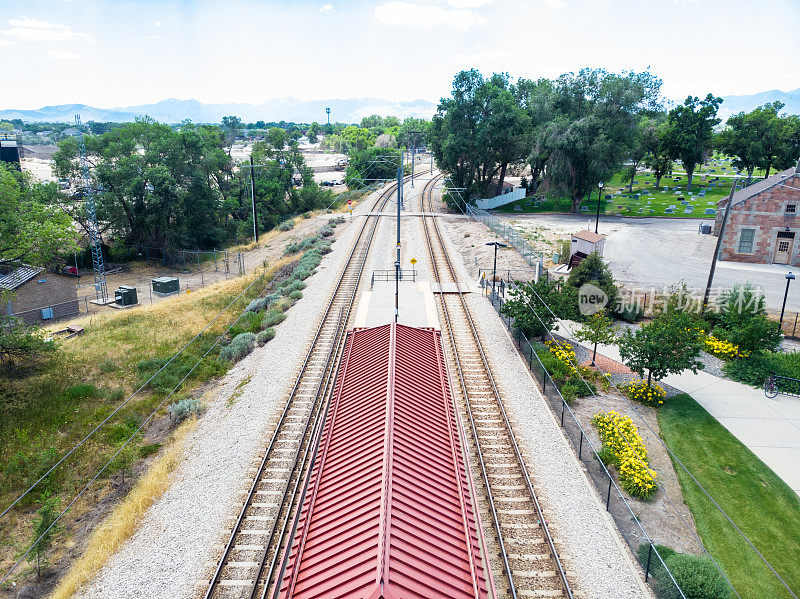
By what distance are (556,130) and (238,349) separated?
45535 millimetres

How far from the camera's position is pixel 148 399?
25172mm

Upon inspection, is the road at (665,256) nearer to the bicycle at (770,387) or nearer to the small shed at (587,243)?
the small shed at (587,243)

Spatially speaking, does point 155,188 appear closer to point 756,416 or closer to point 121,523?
point 121,523

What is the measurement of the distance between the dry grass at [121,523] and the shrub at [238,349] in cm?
801

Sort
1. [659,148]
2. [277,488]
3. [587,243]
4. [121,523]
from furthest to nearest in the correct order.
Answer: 1. [659,148]
2. [587,243]
3. [277,488]
4. [121,523]

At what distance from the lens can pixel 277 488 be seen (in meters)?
16.5

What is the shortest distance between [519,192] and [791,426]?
56260 millimetres

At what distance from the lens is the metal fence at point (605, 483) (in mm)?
12805

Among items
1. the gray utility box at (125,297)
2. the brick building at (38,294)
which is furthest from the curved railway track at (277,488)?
the brick building at (38,294)

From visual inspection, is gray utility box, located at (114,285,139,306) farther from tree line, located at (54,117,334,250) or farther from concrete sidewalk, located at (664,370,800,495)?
concrete sidewalk, located at (664,370,800,495)

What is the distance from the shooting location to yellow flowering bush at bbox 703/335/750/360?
88.3ft

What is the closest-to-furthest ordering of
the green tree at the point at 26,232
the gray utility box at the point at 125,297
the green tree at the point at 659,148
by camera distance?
the green tree at the point at 26,232 < the gray utility box at the point at 125,297 < the green tree at the point at 659,148

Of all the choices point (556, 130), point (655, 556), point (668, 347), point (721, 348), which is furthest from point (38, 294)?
point (556, 130)

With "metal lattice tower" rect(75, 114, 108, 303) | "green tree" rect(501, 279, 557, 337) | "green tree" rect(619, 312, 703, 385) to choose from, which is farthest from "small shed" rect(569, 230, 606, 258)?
"metal lattice tower" rect(75, 114, 108, 303)
